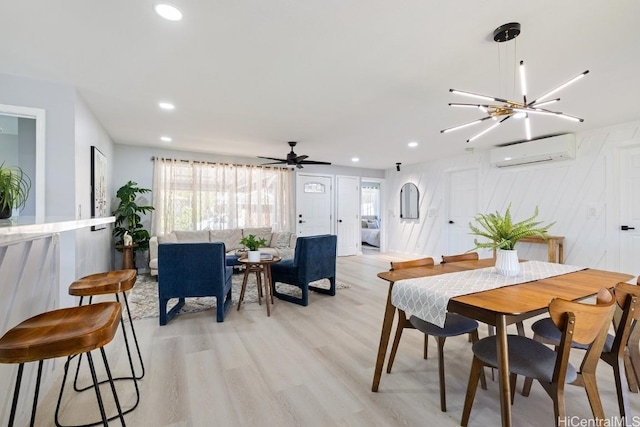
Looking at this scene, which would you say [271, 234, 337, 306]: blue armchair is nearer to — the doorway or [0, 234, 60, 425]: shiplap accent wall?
[0, 234, 60, 425]: shiplap accent wall

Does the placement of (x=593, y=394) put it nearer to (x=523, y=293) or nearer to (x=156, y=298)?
(x=523, y=293)

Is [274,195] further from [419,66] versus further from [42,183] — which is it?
[419,66]

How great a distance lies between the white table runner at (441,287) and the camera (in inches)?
60.9

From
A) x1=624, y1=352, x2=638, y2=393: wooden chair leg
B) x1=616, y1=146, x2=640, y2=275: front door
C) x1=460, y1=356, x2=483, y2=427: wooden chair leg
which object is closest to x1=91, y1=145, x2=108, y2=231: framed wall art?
x1=460, y1=356, x2=483, y2=427: wooden chair leg

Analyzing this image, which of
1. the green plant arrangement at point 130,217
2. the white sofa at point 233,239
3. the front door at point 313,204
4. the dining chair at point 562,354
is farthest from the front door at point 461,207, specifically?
the green plant arrangement at point 130,217

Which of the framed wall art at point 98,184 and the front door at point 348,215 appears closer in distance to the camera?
the framed wall art at point 98,184

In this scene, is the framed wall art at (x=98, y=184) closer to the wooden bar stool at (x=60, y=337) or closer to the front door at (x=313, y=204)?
the wooden bar stool at (x=60, y=337)

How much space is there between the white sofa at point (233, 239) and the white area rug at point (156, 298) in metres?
0.48

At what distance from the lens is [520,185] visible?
5.19 metres

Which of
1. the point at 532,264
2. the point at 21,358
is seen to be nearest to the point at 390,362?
the point at 532,264

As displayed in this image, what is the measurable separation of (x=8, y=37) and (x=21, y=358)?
234cm

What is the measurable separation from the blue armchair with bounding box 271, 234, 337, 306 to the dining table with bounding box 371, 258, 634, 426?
5.39 ft

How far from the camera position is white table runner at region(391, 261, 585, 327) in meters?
1.55
